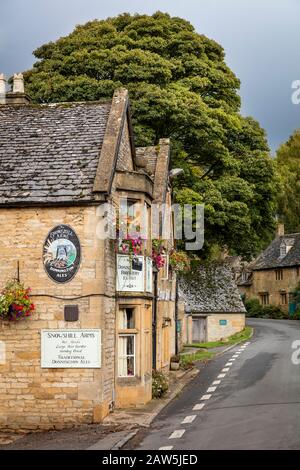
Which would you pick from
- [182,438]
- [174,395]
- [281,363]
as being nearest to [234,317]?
[281,363]

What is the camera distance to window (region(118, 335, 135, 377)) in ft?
64.1

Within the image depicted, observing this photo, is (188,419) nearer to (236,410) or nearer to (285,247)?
(236,410)

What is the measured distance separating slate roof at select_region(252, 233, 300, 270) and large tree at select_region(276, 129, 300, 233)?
3.44 meters

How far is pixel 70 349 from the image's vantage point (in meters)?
17.8

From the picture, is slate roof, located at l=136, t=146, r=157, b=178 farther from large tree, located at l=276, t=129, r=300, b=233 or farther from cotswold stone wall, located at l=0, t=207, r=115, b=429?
large tree, located at l=276, t=129, r=300, b=233

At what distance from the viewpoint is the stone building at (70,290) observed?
17.6m

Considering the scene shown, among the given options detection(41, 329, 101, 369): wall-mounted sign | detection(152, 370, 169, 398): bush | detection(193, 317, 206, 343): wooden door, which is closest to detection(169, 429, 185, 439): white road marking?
detection(41, 329, 101, 369): wall-mounted sign

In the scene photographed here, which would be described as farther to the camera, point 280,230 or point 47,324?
point 280,230

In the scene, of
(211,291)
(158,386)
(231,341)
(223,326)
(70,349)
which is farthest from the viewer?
(211,291)

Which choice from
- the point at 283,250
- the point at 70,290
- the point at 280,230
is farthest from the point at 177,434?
the point at 280,230

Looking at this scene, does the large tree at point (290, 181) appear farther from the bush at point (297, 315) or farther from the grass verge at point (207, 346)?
the grass verge at point (207, 346)

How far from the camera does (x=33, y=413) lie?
1758cm

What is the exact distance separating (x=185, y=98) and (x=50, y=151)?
801 inches

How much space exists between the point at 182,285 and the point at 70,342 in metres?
29.4
